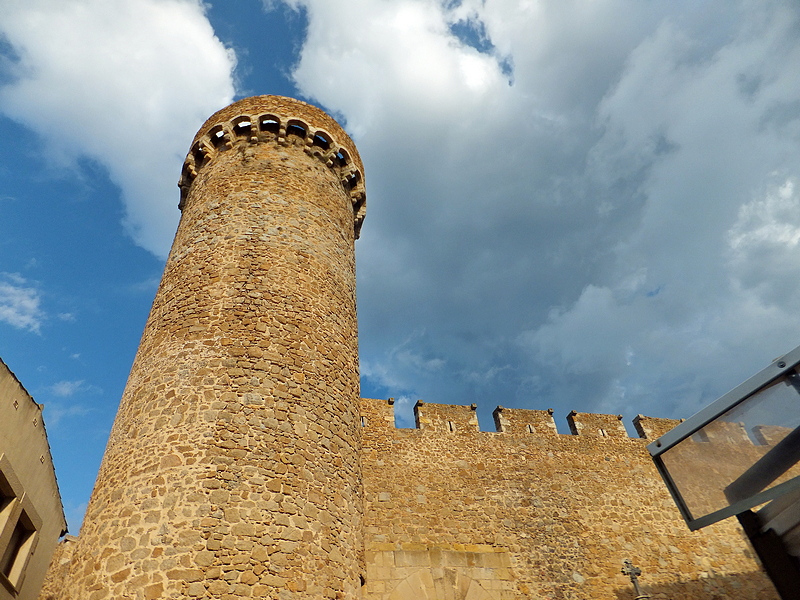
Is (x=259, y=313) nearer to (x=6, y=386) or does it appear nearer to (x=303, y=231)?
(x=303, y=231)

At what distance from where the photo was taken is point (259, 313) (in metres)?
7.46

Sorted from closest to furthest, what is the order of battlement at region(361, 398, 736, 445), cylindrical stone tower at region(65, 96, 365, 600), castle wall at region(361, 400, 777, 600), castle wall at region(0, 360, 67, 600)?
1. cylindrical stone tower at region(65, 96, 365, 600)
2. castle wall at region(0, 360, 67, 600)
3. castle wall at region(361, 400, 777, 600)
4. battlement at region(361, 398, 736, 445)

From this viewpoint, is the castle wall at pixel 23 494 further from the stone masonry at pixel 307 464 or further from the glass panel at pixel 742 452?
the glass panel at pixel 742 452

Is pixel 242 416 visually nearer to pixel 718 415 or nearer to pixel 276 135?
pixel 718 415

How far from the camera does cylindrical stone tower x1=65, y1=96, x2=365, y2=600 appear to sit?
557 centimetres

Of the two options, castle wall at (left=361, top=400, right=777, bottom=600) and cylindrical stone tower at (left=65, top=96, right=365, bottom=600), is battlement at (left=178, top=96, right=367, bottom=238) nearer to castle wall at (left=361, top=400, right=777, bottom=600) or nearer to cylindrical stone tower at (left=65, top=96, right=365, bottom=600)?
cylindrical stone tower at (left=65, top=96, right=365, bottom=600)

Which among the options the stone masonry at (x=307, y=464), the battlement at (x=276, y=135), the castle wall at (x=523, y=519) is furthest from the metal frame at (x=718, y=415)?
the battlement at (x=276, y=135)

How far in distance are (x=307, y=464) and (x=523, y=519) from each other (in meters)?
6.20

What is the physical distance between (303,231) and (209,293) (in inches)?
78.3

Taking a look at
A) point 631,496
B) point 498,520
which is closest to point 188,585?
point 498,520

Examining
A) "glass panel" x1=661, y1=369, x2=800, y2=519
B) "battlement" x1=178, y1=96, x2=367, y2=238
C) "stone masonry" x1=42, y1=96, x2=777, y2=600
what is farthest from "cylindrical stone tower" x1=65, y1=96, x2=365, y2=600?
"glass panel" x1=661, y1=369, x2=800, y2=519

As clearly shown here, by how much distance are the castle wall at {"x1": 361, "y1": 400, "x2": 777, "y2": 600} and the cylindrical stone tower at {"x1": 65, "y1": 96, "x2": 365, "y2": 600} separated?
116 inches

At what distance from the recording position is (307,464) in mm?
6551

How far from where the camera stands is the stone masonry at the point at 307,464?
5.77m
